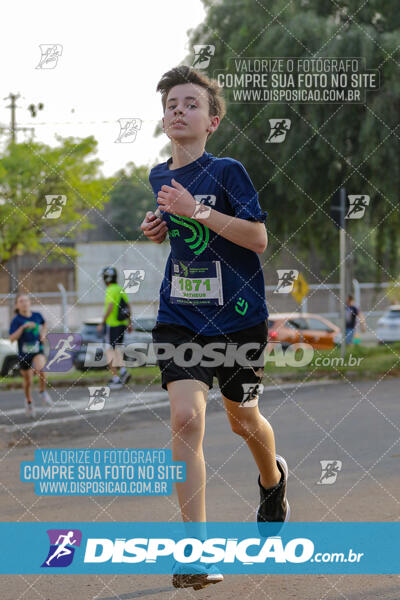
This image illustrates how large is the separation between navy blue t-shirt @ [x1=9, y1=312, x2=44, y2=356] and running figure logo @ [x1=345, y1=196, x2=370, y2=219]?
5930mm

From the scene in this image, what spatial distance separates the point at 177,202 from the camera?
157 inches

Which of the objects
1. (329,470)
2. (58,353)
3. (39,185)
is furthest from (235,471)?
(39,185)

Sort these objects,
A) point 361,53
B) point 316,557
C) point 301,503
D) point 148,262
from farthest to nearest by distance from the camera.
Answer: point 148,262 < point 361,53 < point 301,503 < point 316,557

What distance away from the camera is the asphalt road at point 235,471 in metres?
4.29

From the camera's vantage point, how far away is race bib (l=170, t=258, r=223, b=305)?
4199 millimetres

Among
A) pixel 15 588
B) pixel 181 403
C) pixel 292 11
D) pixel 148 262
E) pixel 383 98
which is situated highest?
pixel 292 11

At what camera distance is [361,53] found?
18.3m

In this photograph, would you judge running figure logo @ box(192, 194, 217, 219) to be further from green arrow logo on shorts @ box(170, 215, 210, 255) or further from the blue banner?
the blue banner

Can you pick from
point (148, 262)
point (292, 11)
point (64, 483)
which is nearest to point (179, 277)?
point (64, 483)

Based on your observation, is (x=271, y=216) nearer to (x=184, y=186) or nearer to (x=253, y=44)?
(x=253, y=44)

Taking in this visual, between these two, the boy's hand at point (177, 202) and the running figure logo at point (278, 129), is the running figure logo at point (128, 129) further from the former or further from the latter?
the running figure logo at point (278, 129)

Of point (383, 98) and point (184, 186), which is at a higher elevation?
point (383, 98)

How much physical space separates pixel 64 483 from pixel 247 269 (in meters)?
3.04

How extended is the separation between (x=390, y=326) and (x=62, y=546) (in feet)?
85.3
